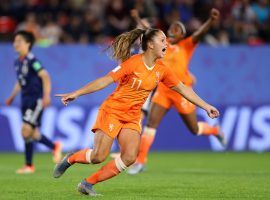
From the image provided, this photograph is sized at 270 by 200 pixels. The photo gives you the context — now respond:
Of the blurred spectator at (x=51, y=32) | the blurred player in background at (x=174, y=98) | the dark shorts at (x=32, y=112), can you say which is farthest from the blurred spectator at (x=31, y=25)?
the blurred player in background at (x=174, y=98)

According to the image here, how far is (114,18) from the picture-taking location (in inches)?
834

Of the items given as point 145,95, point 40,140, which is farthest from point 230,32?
point 145,95

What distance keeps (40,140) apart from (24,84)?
1.60 m

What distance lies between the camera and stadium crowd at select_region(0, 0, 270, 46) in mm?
20453

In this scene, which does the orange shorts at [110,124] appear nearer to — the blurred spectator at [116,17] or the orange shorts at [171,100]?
the orange shorts at [171,100]

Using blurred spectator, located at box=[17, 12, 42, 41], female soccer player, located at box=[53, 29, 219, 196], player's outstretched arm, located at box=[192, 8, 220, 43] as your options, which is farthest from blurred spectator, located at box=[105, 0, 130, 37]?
female soccer player, located at box=[53, 29, 219, 196]

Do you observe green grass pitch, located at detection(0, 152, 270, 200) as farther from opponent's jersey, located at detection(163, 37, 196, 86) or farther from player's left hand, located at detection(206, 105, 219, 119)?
opponent's jersey, located at detection(163, 37, 196, 86)

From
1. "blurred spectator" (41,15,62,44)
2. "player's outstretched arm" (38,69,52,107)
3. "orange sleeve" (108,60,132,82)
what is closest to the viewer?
"orange sleeve" (108,60,132,82)

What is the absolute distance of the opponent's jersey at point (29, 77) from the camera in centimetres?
1376

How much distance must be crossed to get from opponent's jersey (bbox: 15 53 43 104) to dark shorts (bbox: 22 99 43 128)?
9 centimetres

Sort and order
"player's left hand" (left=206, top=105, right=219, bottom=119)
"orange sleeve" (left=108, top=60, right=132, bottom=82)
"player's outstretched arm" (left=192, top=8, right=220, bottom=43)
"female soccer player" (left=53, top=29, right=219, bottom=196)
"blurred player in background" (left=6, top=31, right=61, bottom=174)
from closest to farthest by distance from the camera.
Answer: "player's left hand" (left=206, top=105, right=219, bottom=119), "orange sleeve" (left=108, top=60, right=132, bottom=82), "female soccer player" (left=53, top=29, right=219, bottom=196), "player's outstretched arm" (left=192, top=8, right=220, bottom=43), "blurred player in background" (left=6, top=31, right=61, bottom=174)

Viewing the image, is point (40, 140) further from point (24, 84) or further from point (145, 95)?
point (145, 95)

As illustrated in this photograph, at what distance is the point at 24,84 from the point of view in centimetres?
1385

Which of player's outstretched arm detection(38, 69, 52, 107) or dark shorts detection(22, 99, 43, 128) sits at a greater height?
player's outstretched arm detection(38, 69, 52, 107)
